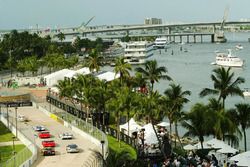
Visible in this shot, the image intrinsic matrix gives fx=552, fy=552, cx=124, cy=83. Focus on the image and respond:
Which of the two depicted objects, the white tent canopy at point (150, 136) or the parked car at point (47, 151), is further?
the white tent canopy at point (150, 136)

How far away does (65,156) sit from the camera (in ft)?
109

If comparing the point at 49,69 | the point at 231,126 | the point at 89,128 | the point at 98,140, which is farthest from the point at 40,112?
the point at 49,69

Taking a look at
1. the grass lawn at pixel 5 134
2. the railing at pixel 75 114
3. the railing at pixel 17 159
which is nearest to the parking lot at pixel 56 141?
the railing at pixel 17 159

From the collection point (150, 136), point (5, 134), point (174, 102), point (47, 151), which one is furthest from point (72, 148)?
point (5, 134)

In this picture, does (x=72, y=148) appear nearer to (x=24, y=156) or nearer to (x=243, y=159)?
(x=24, y=156)

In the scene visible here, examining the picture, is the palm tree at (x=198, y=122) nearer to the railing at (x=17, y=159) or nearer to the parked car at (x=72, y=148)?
the parked car at (x=72, y=148)

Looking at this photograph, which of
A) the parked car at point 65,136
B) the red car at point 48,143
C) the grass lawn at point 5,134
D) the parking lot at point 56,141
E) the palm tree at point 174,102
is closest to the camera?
the parking lot at point 56,141

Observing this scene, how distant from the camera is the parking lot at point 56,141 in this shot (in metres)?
31.7

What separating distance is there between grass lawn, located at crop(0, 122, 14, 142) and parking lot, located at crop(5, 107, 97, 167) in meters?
1.02

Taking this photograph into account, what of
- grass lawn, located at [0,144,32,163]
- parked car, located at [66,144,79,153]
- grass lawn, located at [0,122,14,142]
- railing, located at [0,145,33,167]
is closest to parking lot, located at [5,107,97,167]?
parked car, located at [66,144,79,153]

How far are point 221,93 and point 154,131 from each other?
246 inches

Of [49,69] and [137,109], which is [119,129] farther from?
[49,69]

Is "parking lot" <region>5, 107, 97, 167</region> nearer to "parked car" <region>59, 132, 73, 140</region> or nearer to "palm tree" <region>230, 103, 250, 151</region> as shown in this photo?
"parked car" <region>59, 132, 73, 140</region>

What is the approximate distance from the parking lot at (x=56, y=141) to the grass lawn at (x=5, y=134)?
1.02 metres
